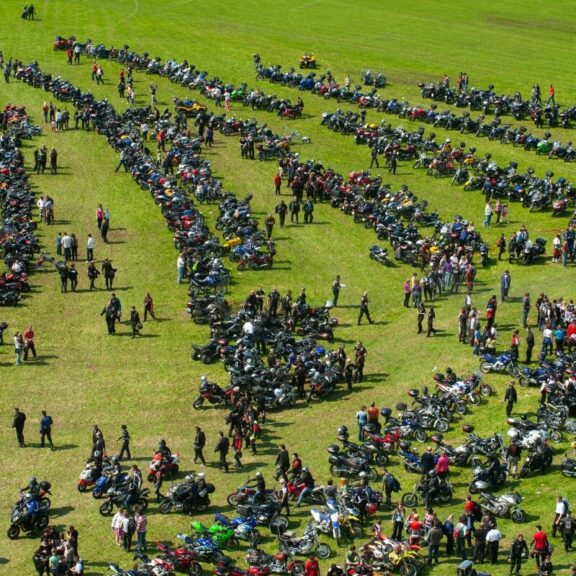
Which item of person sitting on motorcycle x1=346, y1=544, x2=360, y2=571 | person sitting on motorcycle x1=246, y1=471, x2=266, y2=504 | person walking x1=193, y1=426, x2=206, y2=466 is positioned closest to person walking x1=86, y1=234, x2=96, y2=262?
person walking x1=193, y1=426, x2=206, y2=466

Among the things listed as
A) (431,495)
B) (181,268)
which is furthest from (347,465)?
(181,268)

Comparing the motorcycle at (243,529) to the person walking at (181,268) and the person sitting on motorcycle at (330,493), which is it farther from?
the person walking at (181,268)

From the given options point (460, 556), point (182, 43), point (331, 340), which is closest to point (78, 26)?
point (182, 43)

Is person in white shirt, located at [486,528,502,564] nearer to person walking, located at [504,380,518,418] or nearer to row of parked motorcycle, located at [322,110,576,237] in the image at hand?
person walking, located at [504,380,518,418]

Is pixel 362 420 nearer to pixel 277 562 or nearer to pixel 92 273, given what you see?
pixel 277 562

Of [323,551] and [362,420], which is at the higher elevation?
[362,420]
